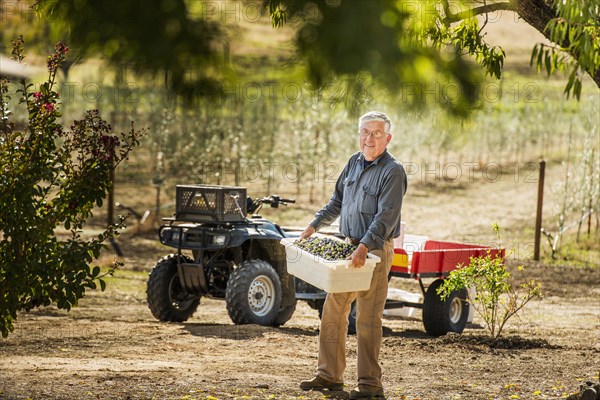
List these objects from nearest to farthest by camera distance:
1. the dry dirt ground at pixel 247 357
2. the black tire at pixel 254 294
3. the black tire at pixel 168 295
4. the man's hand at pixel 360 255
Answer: the man's hand at pixel 360 255, the dry dirt ground at pixel 247 357, the black tire at pixel 254 294, the black tire at pixel 168 295

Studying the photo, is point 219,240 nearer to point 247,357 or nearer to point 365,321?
point 247,357

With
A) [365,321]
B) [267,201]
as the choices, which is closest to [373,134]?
[365,321]

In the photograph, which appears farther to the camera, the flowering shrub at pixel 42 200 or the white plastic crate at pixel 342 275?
the flowering shrub at pixel 42 200

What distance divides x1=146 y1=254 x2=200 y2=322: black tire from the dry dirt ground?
0.74ft

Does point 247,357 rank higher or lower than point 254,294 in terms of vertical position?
lower

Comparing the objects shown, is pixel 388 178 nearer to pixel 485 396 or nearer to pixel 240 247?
pixel 485 396

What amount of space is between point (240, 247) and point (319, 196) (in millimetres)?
14391

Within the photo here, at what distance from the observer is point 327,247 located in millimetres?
6035

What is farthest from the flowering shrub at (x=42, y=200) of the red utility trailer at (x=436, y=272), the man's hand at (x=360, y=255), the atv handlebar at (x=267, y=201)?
the red utility trailer at (x=436, y=272)

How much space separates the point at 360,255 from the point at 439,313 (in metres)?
3.88

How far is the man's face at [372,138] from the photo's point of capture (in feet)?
19.2

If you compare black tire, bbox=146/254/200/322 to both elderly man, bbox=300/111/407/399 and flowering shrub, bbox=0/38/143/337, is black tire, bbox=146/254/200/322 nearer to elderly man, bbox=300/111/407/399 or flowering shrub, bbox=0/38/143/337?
flowering shrub, bbox=0/38/143/337

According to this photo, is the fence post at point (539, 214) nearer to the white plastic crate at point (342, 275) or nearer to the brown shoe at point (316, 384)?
the brown shoe at point (316, 384)

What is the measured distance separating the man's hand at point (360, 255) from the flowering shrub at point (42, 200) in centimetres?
189
